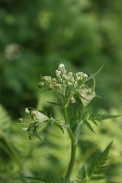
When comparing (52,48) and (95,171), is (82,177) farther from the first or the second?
(52,48)

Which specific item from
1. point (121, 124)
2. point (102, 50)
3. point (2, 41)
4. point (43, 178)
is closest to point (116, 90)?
point (102, 50)

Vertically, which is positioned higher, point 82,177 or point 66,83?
point 66,83

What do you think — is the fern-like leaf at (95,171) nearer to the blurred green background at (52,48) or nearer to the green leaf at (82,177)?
the green leaf at (82,177)

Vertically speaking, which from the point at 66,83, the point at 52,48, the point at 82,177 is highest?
the point at 52,48

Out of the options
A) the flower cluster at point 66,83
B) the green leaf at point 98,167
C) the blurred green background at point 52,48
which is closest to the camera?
the flower cluster at point 66,83

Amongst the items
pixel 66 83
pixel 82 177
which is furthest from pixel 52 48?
pixel 66 83

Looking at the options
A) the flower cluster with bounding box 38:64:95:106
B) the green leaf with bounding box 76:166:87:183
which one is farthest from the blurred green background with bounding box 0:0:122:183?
the flower cluster with bounding box 38:64:95:106

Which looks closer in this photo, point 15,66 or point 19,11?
point 15,66

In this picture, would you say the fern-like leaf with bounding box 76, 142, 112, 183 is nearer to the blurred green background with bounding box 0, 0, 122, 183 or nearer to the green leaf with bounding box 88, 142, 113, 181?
the green leaf with bounding box 88, 142, 113, 181

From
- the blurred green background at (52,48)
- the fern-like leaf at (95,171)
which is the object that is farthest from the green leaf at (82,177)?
the blurred green background at (52,48)

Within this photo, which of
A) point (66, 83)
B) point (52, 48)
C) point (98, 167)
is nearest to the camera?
point (66, 83)

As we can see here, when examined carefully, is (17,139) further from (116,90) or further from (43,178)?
(116,90)
